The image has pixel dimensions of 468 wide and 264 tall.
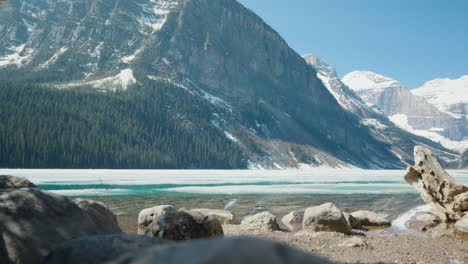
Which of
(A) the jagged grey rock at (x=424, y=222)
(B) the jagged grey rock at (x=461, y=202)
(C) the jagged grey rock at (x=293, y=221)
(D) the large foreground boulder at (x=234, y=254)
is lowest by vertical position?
(A) the jagged grey rock at (x=424, y=222)

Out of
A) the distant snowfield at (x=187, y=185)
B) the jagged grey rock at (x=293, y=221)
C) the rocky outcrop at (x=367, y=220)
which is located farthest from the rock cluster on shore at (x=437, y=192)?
the distant snowfield at (x=187, y=185)

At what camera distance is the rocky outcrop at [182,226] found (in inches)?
345

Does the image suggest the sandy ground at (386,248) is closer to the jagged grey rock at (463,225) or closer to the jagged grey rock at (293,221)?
the jagged grey rock at (463,225)

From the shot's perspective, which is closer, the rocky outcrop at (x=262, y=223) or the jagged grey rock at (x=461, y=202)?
the rocky outcrop at (x=262, y=223)

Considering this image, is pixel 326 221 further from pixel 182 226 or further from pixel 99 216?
pixel 99 216

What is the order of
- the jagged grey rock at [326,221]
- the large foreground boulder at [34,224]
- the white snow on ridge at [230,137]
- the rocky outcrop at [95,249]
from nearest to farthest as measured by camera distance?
1. the rocky outcrop at [95,249]
2. the large foreground boulder at [34,224]
3. the jagged grey rock at [326,221]
4. the white snow on ridge at [230,137]

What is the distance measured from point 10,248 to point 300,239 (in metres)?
11.7

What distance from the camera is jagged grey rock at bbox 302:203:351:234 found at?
58.5ft

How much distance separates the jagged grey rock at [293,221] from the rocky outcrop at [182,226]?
12.0 metres

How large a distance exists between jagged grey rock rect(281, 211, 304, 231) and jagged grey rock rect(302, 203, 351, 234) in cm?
221

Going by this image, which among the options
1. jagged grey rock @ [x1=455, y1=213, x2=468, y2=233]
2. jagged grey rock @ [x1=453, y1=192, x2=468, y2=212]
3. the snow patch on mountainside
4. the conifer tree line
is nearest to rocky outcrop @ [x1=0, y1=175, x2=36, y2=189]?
jagged grey rock @ [x1=455, y1=213, x2=468, y2=233]

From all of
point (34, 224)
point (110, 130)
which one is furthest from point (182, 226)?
point (110, 130)

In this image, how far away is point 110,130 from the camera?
141 m

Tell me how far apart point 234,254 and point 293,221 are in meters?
21.0
